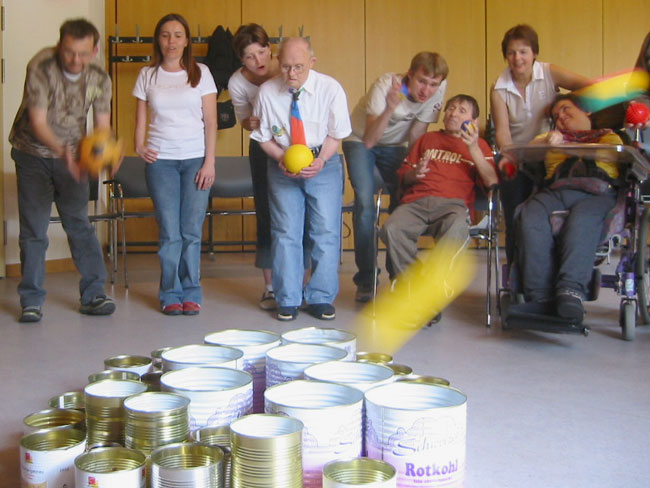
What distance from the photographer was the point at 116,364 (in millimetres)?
1769

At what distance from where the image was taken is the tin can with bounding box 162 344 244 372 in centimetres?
152

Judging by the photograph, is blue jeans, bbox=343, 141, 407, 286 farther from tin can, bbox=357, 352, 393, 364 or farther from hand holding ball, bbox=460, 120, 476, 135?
tin can, bbox=357, 352, 393, 364

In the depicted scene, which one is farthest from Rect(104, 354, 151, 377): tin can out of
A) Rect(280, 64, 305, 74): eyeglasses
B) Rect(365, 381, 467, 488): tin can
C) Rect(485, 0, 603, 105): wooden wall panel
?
Rect(485, 0, 603, 105): wooden wall panel

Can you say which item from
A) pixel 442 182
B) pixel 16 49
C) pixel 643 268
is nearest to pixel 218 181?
pixel 16 49

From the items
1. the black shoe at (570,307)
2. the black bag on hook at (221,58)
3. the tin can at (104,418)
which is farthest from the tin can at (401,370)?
Result: the black bag on hook at (221,58)

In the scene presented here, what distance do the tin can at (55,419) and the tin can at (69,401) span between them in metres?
0.08

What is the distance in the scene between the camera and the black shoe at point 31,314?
3.28 metres

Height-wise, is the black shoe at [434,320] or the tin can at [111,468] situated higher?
the tin can at [111,468]

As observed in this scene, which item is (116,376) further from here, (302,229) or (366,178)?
(366,178)

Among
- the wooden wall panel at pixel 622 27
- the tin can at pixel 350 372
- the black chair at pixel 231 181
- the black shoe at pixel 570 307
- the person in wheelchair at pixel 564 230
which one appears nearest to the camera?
the tin can at pixel 350 372

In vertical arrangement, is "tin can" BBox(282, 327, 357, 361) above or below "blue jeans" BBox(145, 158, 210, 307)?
below

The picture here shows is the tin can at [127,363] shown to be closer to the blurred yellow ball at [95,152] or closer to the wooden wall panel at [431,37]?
the blurred yellow ball at [95,152]

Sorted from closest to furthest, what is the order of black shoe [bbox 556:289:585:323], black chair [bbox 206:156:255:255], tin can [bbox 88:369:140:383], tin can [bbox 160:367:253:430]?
tin can [bbox 160:367:253:430]
tin can [bbox 88:369:140:383]
black shoe [bbox 556:289:585:323]
black chair [bbox 206:156:255:255]

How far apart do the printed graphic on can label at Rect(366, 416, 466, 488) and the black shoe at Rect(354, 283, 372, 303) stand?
8.32 ft
